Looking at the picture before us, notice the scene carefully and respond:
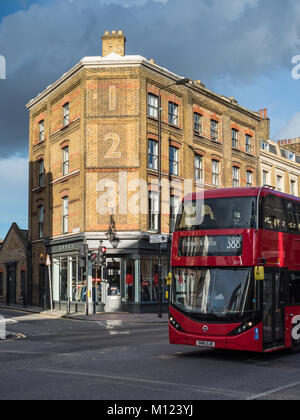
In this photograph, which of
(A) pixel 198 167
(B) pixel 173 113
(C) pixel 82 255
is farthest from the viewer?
(A) pixel 198 167

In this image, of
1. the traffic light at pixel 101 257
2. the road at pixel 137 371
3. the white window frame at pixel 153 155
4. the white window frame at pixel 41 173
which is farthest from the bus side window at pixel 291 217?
the white window frame at pixel 41 173

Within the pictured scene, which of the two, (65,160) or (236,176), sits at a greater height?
(65,160)

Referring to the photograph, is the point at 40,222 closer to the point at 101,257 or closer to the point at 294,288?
the point at 101,257

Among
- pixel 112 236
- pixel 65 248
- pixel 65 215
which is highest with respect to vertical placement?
pixel 65 215

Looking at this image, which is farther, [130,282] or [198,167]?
[198,167]

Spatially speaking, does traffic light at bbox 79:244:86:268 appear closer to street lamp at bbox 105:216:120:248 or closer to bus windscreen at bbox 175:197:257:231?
street lamp at bbox 105:216:120:248

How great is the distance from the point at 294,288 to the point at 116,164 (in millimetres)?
16699

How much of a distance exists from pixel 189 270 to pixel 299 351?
4.00 m

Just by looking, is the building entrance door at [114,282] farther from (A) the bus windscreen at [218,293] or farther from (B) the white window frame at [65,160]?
(A) the bus windscreen at [218,293]

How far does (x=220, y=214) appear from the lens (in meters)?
11.5

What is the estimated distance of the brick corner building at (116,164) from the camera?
27.6 meters

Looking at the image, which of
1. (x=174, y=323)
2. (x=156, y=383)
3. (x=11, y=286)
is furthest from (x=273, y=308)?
(x=11, y=286)

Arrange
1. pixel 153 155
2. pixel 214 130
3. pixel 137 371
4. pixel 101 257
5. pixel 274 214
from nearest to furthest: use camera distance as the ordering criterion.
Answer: pixel 137 371 < pixel 274 214 < pixel 101 257 < pixel 153 155 < pixel 214 130
